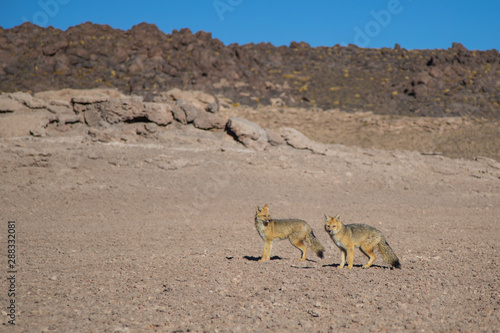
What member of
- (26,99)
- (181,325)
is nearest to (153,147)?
(26,99)

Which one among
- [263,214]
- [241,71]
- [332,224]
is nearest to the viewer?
[332,224]

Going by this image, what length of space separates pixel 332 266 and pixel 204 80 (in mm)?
34607

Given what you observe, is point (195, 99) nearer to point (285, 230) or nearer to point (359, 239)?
point (285, 230)

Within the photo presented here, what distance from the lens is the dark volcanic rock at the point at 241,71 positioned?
3844 cm

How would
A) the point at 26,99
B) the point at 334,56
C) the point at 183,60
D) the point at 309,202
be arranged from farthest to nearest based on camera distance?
the point at 334,56
the point at 183,60
the point at 26,99
the point at 309,202

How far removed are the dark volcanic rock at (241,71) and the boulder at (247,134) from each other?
1698 centimetres

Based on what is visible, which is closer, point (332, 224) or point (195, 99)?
point (332, 224)

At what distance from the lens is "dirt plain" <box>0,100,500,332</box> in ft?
17.9

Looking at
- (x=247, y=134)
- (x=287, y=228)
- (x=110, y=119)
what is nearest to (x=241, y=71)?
(x=247, y=134)

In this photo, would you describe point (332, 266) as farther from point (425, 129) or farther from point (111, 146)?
point (425, 129)

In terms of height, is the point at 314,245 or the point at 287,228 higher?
the point at 287,228

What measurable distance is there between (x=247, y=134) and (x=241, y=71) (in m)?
25.2

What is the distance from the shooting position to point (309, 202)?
50.7ft

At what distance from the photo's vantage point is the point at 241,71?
141 ft
